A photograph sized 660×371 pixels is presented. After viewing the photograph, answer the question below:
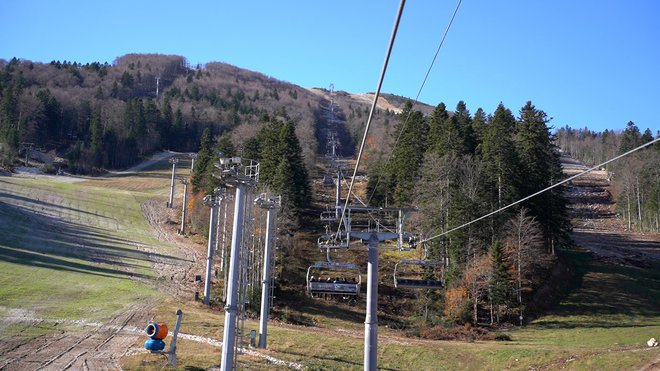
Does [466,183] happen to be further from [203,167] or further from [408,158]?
[203,167]

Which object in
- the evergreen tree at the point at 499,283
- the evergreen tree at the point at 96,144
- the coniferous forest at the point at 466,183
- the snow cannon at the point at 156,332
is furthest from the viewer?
the evergreen tree at the point at 96,144

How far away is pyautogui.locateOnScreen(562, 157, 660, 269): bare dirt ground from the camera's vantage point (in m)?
60.3

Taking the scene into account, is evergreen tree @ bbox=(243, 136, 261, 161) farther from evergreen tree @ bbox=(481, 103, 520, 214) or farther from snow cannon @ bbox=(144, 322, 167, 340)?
snow cannon @ bbox=(144, 322, 167, 340)

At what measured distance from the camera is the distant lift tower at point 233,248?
71.5 feet

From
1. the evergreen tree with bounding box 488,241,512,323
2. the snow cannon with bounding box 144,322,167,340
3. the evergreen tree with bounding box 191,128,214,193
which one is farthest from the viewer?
the evergreen tree with bounding box 191,128,214,193

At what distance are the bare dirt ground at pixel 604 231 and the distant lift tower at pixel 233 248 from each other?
148 ft

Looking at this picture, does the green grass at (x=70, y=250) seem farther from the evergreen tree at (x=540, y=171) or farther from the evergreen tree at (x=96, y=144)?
the evergreen tree at (x=540, y=171)

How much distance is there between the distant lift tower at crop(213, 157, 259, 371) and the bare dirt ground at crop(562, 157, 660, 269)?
148 ft

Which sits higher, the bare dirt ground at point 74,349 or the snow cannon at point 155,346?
the snow cannon at point 155,346

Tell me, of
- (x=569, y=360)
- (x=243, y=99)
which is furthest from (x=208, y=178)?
(x=243, y=99)

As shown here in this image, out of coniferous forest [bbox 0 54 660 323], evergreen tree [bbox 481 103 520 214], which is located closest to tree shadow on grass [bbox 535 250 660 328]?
coniferous forest [bbox 0 54 660 323]

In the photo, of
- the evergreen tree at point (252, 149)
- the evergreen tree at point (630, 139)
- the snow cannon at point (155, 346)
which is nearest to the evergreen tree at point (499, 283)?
the snow cannon at point (155, 346)

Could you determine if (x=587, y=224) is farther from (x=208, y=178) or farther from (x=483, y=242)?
(x=208, y=178)

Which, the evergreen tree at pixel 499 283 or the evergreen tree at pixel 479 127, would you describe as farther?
the evergreen tree at pixel 479 127
